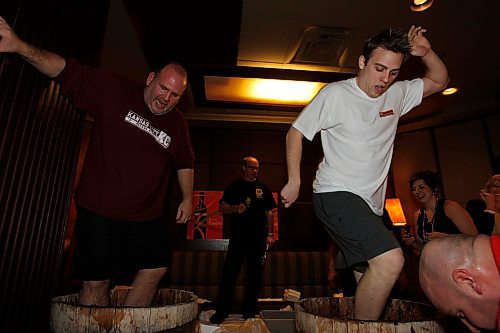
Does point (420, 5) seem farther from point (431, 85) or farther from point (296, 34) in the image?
point (431, 85)

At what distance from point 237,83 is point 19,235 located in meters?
3.81

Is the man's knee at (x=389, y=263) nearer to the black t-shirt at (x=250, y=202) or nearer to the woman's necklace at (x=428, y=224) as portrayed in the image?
the woman's necklace at (x=428, y=224)

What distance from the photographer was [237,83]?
14.9ft

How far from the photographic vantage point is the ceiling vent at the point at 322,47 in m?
3.43

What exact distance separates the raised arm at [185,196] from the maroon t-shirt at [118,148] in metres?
0.31

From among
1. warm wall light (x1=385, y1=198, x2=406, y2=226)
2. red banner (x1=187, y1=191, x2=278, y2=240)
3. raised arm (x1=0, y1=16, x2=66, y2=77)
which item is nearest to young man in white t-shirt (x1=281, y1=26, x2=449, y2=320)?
raised arm (x1=0, y1=16, x2=66, y2=77)

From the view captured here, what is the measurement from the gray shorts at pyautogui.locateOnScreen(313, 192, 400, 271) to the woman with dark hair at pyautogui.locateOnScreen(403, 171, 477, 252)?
5.59 feet

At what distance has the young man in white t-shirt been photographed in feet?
3.98

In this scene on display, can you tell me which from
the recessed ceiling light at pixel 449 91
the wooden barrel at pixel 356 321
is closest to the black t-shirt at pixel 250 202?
the wooden barrel at pixel 356 321

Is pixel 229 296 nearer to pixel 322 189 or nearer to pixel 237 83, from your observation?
pixel 322 189

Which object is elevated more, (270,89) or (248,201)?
(270,89)

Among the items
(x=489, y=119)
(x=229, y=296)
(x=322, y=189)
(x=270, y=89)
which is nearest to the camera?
(x=322, y=189)

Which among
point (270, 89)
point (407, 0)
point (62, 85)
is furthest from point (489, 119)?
point (62, 85)

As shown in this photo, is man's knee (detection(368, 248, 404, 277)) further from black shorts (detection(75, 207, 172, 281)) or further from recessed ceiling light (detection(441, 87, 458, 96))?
recessed ceiling light (detection(441, 87, 458, 96))
